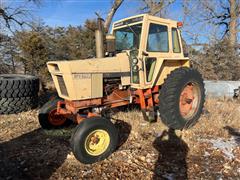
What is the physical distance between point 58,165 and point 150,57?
2506mm

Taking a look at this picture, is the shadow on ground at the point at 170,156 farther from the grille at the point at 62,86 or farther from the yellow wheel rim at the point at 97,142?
the grille at the point at 62,86

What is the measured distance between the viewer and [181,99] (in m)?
4.96

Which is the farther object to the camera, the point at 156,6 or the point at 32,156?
the point at 156,6

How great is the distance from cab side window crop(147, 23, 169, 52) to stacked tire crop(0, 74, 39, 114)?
128 inches

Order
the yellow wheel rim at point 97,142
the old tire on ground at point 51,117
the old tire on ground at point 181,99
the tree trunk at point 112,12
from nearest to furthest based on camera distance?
1. the yellow wheel rim at point 97,142
2. the old tire on ground at point 181,99
3. the old tire on ground at point 51,117
4. the tree trunk at point 112,12

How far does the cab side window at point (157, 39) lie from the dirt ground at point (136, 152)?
157 cm

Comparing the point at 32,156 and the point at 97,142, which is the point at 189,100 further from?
the point at 32,156

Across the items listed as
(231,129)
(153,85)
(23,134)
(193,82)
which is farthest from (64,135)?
(231,129)

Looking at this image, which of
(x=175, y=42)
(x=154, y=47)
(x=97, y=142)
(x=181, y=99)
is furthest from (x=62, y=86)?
(x=175, y=42)

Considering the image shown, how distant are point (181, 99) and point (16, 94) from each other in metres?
3.89

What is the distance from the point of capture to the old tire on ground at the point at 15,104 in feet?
19.1

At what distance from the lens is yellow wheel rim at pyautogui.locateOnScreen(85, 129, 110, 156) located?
3.59 m

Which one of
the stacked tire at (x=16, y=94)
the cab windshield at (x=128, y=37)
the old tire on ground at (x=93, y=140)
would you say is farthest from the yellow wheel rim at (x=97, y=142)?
the stacked tire at (x=16, y=94)

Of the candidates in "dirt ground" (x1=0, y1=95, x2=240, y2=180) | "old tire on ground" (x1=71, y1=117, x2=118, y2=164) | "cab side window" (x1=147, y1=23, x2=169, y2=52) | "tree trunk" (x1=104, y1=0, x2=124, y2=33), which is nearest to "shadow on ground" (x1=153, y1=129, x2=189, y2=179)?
"dirt ground" (x1=0, y1=95, x2=240, y2=180)
